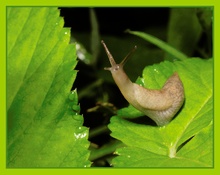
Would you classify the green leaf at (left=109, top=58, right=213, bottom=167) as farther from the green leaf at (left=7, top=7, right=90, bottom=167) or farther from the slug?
the green leaf at (left=7, top=7, right=90, bottom=167)

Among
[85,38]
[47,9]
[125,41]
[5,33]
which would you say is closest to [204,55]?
[125,41]

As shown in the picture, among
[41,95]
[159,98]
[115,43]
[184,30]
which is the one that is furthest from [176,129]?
[115,43]

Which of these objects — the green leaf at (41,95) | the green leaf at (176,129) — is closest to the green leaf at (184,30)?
the green leaf at (176,129)

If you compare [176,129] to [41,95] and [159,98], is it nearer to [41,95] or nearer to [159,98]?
[159,98]

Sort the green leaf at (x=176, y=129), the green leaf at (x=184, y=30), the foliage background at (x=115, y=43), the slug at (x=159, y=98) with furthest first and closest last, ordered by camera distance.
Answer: the green leaf at (x=184, y=30) → the foliage background at (x=115, y=43) → the slug at (x=159, y=98) → the green leaf at (x=176, y=129)

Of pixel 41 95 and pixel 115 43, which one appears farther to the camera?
pixel 115 43

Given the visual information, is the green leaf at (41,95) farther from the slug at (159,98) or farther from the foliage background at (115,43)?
the foliage background at (115,43)

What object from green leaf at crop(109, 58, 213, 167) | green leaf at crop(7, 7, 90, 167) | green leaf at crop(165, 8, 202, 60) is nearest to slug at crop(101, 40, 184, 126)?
green leaf at crop(109, 58, 213, 167)
